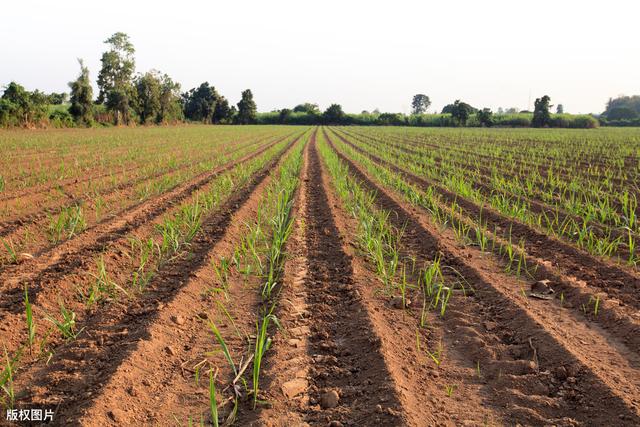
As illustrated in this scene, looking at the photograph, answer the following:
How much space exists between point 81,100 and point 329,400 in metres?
42.7

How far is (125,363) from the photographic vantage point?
258 centimetres

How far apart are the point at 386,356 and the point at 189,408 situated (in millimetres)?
1120

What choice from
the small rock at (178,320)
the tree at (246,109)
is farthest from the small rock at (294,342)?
the tree at (246,109)

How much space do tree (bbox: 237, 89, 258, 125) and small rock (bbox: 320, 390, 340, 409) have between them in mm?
83245

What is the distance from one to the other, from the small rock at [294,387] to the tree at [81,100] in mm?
41304

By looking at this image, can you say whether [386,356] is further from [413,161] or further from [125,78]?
[125,78]

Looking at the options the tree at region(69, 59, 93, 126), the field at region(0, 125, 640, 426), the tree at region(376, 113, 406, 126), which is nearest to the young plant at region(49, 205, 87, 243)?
the field at region(0, 125, 640, 426)

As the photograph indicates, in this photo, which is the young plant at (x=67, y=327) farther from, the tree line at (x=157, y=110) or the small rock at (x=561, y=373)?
the tree line at (x=157, y=110)

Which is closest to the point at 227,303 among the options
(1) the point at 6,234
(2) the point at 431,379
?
(2) the point at 431,379

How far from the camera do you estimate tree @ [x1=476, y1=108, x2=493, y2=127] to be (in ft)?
222

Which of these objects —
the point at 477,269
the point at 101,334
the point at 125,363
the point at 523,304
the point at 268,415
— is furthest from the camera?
the point at 477,269

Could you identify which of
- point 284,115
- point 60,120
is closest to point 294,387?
point 60,120

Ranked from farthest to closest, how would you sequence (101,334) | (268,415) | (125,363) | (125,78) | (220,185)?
(125,78), (220,185), (101,334), (125,363), (268,415)

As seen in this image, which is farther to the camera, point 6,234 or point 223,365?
point 6,234
